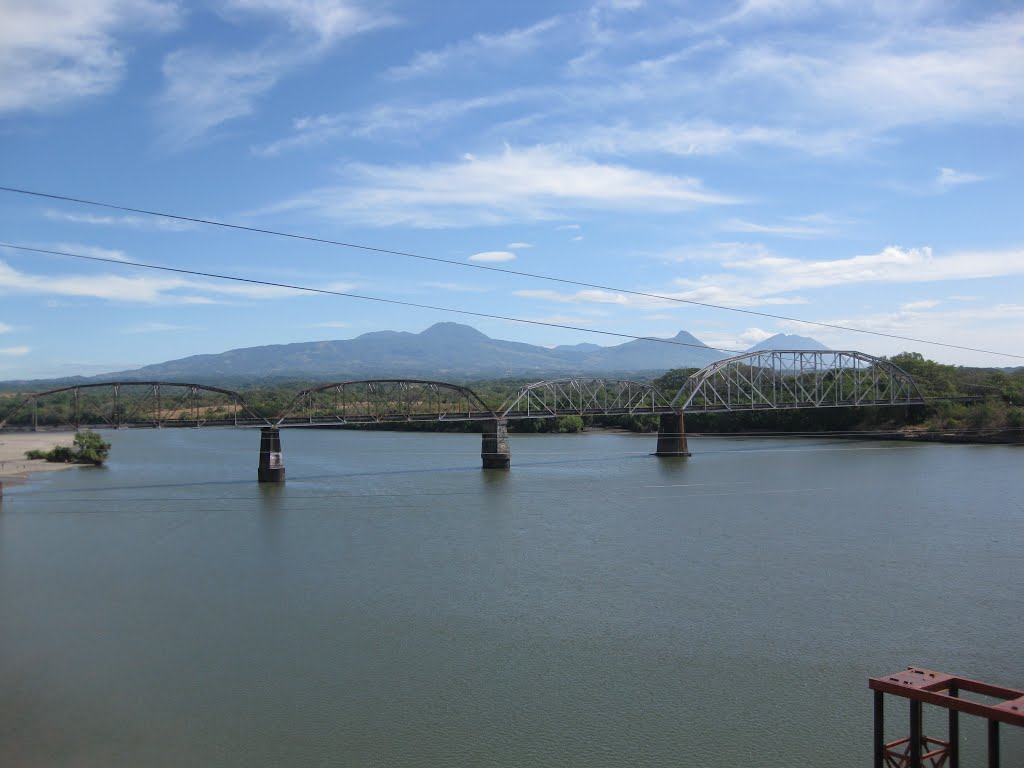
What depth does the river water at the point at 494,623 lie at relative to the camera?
1021 centimetres

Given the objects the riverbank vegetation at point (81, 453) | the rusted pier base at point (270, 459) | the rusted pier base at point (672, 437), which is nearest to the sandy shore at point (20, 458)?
the riverbank vegetation at point (81, 453)

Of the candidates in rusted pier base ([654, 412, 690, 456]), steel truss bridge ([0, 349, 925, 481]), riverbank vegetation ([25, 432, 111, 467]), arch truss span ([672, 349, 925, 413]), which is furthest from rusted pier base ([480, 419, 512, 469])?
riverbank vegetation ([25, 432, 111, 467])

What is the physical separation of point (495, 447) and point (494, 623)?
25985 mm

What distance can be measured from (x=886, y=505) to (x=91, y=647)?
72.6 feet

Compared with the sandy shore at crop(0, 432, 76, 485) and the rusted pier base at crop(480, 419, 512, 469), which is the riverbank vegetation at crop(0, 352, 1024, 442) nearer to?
the sandy shore at crop(0, 432, 76, 485)

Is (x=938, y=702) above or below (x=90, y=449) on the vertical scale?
below

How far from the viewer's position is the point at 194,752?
983 centimetres

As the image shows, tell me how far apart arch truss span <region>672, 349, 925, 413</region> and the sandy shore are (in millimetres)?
33564

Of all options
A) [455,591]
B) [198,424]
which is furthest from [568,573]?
[198,424]

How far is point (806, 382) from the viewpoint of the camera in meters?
67.9

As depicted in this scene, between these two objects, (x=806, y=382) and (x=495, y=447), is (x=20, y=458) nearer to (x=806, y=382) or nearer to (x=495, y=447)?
(x=495, y=447)

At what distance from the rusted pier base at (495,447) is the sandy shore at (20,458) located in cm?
1950

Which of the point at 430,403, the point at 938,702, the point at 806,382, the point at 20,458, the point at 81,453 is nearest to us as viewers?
the point at 938,702

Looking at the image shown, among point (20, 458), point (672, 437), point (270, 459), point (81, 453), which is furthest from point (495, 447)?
point (20, 458)
